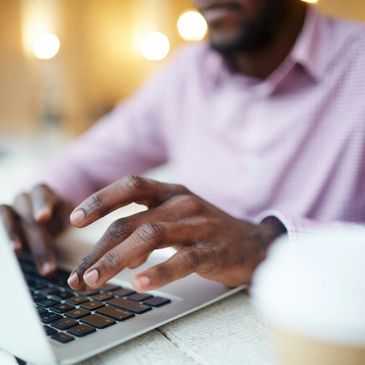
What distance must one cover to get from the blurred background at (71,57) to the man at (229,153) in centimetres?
240

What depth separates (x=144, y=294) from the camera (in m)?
0.48

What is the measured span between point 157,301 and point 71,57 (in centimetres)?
364

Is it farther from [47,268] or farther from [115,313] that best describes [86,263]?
[47,268]

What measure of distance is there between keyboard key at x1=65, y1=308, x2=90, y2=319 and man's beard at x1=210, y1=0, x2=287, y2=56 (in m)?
0.59

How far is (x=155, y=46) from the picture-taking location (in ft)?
12.6

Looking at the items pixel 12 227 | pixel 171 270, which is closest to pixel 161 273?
pixel 171 270

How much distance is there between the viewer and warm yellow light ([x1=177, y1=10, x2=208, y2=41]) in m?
3.08

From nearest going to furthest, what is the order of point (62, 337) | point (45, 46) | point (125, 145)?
point (62, 337)
point (125, 145)
point (45, 46)

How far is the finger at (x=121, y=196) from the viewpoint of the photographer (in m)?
0.45

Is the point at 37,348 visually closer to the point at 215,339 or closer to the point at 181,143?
the point at 215,339

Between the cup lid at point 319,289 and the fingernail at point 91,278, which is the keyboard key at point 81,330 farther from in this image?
the cup lid at point 319,289

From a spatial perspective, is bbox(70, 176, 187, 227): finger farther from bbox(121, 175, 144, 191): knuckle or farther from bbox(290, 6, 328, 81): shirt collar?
bbox(290, 6, 328, 81): shirt collar

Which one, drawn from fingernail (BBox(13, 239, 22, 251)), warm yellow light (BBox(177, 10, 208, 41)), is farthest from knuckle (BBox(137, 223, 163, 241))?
warm yellow light (BBox(177, 10, 208, 41))

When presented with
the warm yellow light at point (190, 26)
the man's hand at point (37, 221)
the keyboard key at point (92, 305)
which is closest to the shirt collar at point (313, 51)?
the man's hand at point (37, 221)
